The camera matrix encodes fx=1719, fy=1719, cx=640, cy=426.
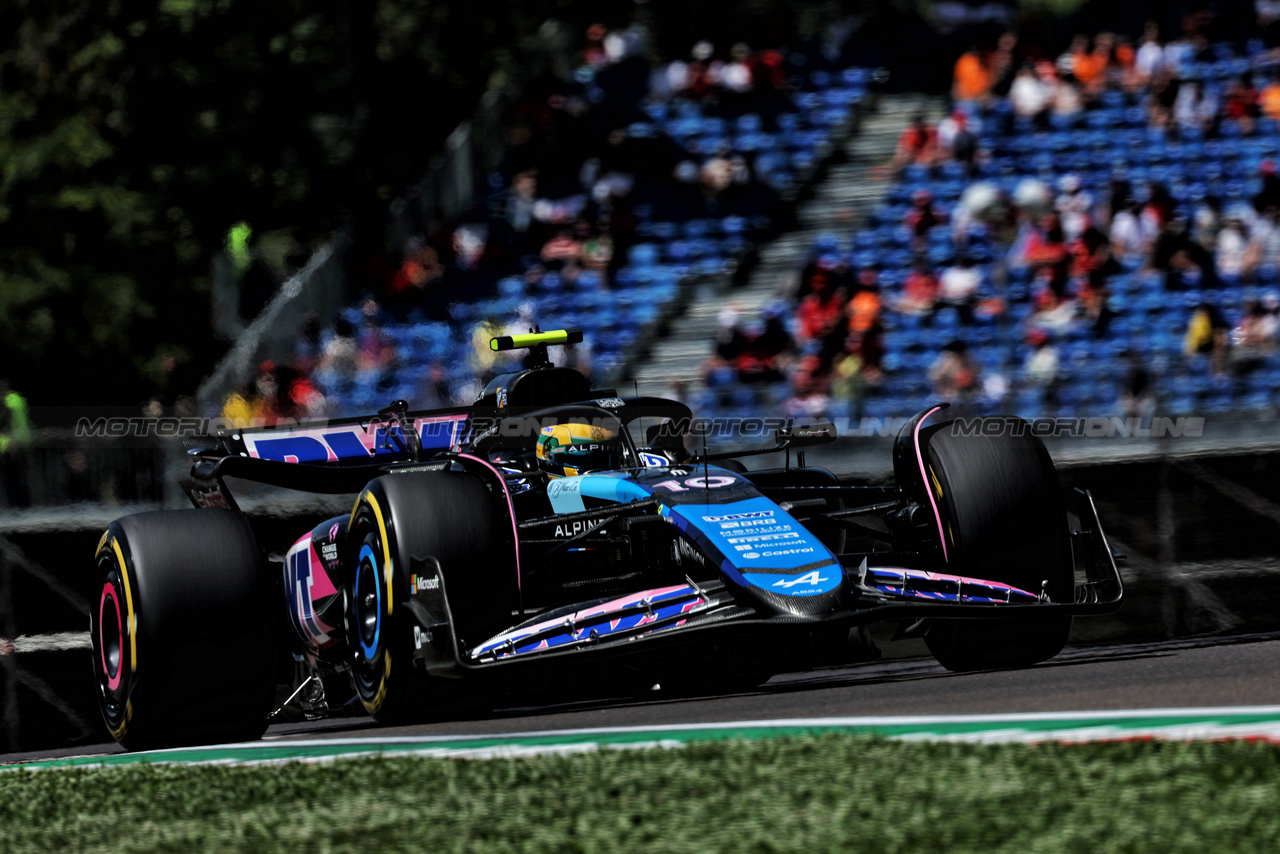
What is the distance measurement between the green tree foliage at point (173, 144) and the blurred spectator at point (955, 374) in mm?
9356

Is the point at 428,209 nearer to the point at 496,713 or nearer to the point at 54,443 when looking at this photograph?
the point at 54,443

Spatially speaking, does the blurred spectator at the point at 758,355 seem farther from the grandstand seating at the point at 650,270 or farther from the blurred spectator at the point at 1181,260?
the blurred spectator at the point at 1181,260

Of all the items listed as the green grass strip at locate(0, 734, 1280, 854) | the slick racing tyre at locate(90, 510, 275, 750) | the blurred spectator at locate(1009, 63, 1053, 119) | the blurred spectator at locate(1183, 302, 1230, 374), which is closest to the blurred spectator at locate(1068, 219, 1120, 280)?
the blurred spectator at locate(1183, 302, 1230, 374)

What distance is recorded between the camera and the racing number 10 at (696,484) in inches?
258

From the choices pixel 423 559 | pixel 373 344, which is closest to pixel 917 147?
pixel 373 344

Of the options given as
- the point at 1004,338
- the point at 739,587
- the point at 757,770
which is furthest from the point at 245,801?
the point at 1004,338

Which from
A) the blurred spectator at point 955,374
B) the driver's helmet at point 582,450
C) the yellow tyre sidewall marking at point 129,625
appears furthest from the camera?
the blurred spectator at point 955,374

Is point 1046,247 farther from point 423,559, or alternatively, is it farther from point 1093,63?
point 423,559

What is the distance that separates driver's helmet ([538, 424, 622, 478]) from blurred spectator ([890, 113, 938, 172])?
26.3ft

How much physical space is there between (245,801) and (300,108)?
60.6 ft

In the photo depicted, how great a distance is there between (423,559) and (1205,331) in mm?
7897

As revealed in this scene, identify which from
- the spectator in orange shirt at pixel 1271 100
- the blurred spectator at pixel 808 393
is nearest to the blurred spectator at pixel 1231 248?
the spectator in orange shirt at pixel 1271 100

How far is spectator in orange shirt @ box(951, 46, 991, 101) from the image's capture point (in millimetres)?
14930

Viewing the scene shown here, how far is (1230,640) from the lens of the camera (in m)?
7.34
